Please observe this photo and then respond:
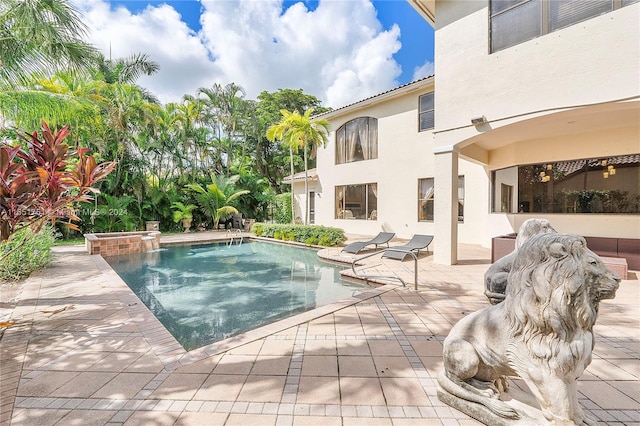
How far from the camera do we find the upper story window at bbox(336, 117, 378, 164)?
1545 cm

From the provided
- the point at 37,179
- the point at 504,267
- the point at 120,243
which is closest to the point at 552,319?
the point at 504,267

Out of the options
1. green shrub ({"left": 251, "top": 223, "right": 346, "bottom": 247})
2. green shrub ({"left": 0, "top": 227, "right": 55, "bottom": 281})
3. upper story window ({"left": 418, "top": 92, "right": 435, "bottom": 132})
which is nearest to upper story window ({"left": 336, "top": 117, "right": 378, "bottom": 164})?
upper story window ({"left": 418, "top": 92, "right": 435, "bottom": 132})

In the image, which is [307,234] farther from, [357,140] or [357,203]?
[357,140]

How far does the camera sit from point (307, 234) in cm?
1373

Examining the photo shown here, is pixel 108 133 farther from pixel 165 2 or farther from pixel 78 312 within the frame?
pixel 78 312

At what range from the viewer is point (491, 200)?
11.3 meters

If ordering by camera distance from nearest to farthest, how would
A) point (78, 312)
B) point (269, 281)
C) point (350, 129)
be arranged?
1. point (78, 312)
2. point (269, 281)
3. point (350, 129)

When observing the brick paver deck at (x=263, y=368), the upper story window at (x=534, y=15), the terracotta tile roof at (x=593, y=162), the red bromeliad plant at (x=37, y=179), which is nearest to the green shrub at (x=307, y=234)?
the brick paver deck at (x=263, y=368)

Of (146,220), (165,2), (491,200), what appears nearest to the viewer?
(165,2)

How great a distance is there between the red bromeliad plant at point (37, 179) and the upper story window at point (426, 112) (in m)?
12.5

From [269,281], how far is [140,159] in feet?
49.7

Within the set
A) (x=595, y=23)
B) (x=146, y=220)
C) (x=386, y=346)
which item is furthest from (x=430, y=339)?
(x=146, y=220)

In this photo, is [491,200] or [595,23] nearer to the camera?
[595,23]

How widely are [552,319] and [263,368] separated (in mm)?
2703
